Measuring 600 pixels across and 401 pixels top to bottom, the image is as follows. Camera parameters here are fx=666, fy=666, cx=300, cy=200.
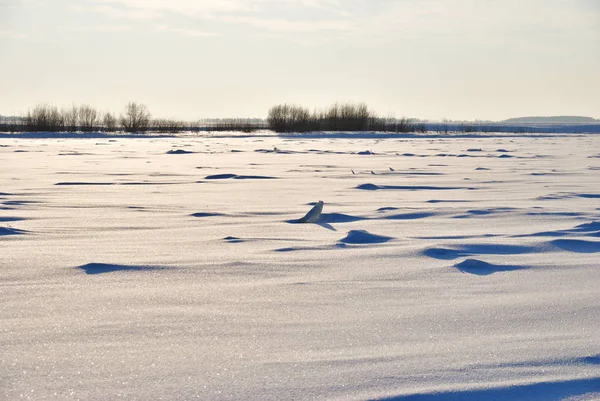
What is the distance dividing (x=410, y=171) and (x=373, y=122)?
31.2 meters

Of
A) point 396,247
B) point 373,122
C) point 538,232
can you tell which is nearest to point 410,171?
point 538,232

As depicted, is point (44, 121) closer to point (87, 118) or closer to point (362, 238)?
point (87, 118)

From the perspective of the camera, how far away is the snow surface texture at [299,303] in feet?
4.53

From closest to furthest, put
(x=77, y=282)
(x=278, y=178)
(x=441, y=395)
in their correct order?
1. (x=441, y=395)
2. (x=77, y=282)
3. (x=278, y=178)

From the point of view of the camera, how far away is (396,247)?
2.84 metres

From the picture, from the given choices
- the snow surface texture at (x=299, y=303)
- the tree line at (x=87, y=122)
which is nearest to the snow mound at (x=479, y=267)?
the snow surface texture at (x=299, y=303)

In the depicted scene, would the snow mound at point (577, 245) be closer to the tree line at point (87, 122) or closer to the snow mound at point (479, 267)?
the snow mound at point (479, 267)

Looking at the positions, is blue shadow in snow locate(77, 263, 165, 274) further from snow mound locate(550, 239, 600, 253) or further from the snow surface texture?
snow mound locate(550, 239, 600, 253)

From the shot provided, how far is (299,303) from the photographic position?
1975 mm

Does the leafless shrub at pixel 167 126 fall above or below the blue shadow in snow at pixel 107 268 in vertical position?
above

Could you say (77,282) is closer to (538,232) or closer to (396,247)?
(396,247)

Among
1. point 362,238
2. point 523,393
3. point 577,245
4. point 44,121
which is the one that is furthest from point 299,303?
point 44,121

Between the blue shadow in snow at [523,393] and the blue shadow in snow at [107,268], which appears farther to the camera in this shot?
the blue shadow in snow at [107,268]

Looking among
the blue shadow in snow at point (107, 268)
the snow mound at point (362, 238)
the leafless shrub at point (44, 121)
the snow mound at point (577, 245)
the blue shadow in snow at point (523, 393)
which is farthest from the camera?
the leafless shrub at point (44, 121)
